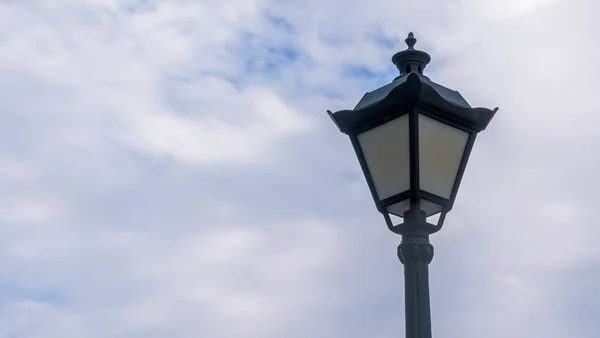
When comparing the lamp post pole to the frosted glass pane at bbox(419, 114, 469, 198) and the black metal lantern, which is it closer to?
the black metal lantern

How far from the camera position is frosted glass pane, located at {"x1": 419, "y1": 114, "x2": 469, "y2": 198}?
5484mm

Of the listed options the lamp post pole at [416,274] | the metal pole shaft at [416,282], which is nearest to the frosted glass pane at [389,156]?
the lamp post pole at [416,274]

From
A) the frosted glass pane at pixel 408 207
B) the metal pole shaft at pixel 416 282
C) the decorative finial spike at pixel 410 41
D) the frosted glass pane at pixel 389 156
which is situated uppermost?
the decorative finial spike at pixel 410 41

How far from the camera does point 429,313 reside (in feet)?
17.6

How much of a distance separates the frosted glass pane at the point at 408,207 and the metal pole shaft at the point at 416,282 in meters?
0.17

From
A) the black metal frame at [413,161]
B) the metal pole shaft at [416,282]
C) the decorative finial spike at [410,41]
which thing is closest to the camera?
the metal pole shaft at [416,282]

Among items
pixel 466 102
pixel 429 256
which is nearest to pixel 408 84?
pixel 466 102

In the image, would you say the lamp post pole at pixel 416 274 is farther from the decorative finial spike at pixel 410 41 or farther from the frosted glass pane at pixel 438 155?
the decorative finial spike at pixel 410 41

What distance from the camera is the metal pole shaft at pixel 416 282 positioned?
209 inches

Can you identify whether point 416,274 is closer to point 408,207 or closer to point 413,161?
point 408,207

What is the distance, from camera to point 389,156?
5.55 meters

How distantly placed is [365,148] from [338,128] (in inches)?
12.6

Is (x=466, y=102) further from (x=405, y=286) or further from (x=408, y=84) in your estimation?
(x=405, y=286)

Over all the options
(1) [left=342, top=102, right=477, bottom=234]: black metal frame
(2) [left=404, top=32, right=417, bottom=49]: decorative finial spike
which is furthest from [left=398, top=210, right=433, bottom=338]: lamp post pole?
(2) [left=404, top=32, right=417, bottom=49]: decorative finial spike
